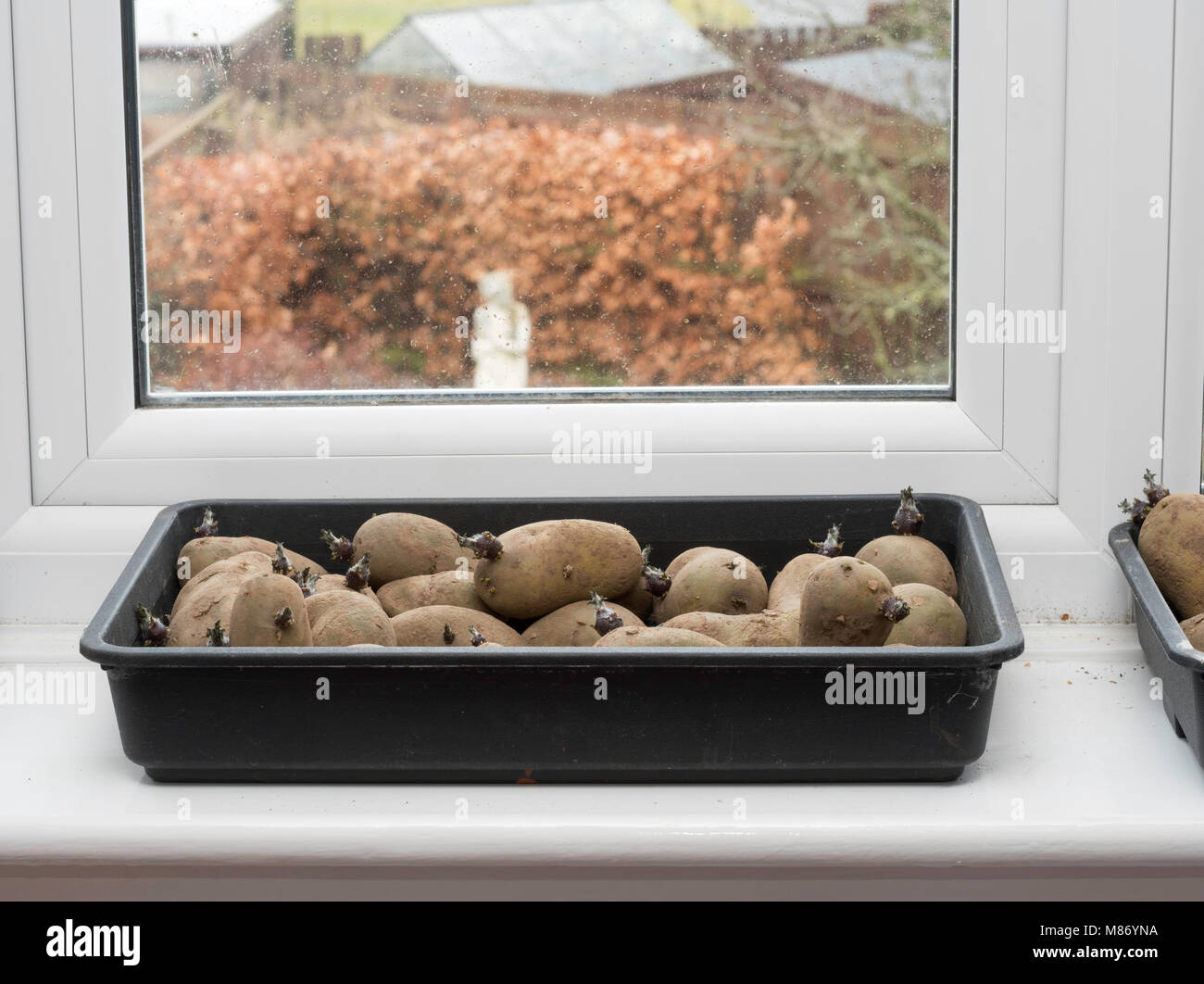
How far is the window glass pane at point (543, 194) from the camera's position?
3.84 feet

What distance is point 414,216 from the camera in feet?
3.95

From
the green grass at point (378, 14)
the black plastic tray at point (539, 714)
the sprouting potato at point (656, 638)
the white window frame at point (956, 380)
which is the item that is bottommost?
the black plastic tray at point (539, 714)

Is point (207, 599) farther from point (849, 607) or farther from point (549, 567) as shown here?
point (849, 607)

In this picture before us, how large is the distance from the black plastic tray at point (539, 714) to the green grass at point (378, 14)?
2.07 ft

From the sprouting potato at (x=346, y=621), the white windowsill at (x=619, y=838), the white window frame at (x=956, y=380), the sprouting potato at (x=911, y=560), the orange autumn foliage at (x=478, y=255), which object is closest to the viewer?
the white windowsill at (x=619, y=838)

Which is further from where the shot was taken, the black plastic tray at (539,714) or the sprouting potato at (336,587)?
the sprouting potato at (336,587)

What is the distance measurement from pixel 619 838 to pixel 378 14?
807 mm

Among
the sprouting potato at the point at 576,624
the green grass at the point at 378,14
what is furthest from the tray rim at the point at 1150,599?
the green grass at the point at 378,14

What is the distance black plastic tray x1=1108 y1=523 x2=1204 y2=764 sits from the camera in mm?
781

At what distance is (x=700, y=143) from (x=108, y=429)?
2.01 feet

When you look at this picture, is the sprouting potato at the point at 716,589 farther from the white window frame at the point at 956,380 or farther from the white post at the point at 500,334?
the white post at the point at 500,334

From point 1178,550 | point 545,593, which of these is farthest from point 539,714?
point 1178,550

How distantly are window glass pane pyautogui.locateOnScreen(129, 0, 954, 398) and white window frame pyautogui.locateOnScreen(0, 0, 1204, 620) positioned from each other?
5 centimetres

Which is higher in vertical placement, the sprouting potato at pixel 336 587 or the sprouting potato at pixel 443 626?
the sprouting potato at pixel 336 587
